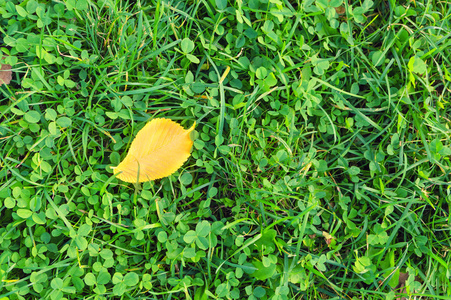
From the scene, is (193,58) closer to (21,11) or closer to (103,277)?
(21,11)

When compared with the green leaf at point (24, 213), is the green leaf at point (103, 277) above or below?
below

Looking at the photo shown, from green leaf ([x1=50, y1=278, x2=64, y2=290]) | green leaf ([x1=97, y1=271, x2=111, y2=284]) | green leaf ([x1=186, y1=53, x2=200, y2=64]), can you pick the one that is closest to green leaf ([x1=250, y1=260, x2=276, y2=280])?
green leaf ([x1=97, y1=271, x2=111, y2=284])

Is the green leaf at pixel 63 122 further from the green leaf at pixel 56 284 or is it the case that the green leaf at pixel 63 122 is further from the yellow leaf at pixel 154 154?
the green leaf at pixel 56 284

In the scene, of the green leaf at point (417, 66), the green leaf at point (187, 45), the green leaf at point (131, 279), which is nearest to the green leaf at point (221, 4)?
the green leaf at point (187, 45)

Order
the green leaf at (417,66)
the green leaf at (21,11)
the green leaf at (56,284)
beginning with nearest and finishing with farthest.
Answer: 1. the green leaf at (56,284)
2. the green leaf at (21,11)
3. the green leaf at (417,66)

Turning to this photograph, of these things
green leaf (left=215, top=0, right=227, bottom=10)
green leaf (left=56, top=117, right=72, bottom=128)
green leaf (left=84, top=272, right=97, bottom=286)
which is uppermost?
green leaf (left=215, top=0, right=227, bottom=10)

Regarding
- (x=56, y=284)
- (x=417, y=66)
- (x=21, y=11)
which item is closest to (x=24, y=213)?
(x=56, y=284)

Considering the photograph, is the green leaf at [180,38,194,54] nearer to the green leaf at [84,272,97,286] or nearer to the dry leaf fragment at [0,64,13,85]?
the dry leaf fragment at [0,64,13,85]
